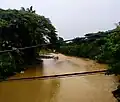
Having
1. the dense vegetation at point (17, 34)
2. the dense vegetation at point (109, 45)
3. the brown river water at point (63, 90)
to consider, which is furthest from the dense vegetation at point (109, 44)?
the dense vegetation at point (17, 34)

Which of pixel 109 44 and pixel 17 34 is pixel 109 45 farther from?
pixel 17 34

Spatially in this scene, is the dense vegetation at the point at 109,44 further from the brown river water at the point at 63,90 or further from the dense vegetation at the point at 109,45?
the brown river water at the point at 63,90

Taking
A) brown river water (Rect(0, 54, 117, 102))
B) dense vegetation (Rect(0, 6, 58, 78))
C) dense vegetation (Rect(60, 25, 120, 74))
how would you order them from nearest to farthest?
dense vegetation (Rect(60, 25, 120, 74)) < brown river water (Rect(0, 54, 117, 102)) < dense vegetation (Rect(0, 6, 58, 78))

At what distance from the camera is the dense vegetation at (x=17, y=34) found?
14618 mm

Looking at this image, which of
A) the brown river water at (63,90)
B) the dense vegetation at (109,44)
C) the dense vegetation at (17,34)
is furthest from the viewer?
the dense vegetation at (17,34)

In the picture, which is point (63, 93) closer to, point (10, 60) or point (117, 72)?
point (117, 72)

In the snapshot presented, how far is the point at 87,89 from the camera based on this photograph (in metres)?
11.2

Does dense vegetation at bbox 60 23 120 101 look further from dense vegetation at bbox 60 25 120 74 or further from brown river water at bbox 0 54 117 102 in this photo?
brown river water at bbox 0 54 117 102

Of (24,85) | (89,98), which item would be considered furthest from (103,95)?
(24,85)

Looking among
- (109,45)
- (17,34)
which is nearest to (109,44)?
(109,45)

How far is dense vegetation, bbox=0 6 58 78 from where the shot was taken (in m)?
14.6

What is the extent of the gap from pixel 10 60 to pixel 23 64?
303cm

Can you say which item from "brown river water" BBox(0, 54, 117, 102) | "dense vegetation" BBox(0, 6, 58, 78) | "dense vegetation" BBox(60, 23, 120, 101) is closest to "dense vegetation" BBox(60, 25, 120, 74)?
"dense vegetation" BBox(60, 23, 120, 101)

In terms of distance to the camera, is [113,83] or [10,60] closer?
[113,83]
